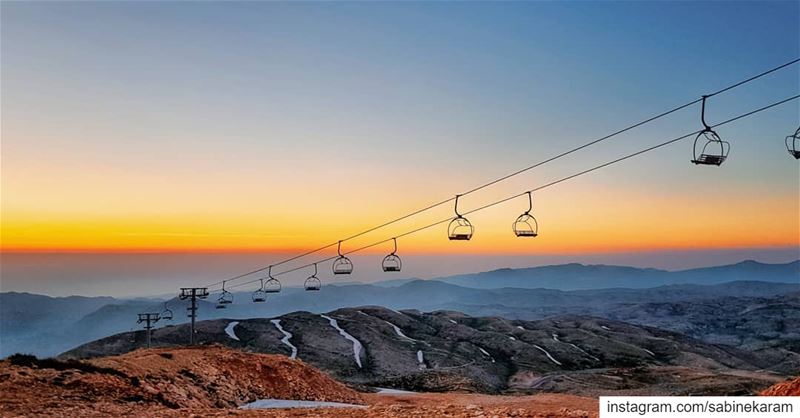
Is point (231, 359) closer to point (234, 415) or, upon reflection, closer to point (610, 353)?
point (234, 415)

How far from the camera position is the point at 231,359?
34.5 metres

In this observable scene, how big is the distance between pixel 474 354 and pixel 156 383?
64.6m

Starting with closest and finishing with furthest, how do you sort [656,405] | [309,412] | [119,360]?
[656,405]
[309,412]
[119,360]

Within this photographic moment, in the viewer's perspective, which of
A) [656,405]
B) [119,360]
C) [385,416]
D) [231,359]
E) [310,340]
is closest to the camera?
[656,405]

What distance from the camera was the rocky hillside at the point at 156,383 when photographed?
795 inches

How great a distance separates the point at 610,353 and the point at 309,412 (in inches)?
3374

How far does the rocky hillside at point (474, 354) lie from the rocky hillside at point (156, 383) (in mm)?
19667

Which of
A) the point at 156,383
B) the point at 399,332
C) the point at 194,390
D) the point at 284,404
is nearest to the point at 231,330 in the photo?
the point at 399,332

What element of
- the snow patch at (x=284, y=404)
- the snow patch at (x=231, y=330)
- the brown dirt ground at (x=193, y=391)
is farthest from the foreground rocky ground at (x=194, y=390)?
the snow patch at (x=231, y=330)

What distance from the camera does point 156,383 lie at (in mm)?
25969

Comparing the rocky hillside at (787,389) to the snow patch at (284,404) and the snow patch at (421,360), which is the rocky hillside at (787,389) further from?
the snow patch at (421,360)

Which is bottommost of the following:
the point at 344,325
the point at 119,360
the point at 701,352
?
the point at 701,352

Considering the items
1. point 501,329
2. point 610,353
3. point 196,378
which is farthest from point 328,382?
point 501,329

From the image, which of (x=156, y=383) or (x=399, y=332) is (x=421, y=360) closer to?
(x=399, y=332)
